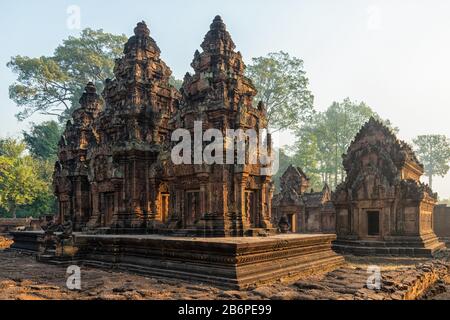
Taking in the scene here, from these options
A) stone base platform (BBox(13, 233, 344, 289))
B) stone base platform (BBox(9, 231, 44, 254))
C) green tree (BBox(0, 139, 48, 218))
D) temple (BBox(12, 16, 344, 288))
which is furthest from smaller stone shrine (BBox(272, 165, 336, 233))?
green tree (BBox(0, 139, 48, 218))

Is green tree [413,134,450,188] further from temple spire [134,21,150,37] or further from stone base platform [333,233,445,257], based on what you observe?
temple spire [134,21,150,37]

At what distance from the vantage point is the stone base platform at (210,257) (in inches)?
300

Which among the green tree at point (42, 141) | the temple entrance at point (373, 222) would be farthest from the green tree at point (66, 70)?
the temple entrance at point (373, 222)

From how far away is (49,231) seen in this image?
12.4 meters

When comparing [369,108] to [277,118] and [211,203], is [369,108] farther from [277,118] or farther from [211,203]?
[211,203]

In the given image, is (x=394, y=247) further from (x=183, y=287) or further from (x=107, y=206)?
(x=107, y=206)

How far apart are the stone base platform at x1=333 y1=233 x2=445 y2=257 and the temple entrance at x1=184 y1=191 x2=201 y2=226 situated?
8.93 m

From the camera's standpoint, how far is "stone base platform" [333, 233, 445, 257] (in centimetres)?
1559

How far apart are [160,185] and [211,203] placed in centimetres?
357

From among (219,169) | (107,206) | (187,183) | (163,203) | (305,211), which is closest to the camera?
(219,169)

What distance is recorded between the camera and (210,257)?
7.92 m

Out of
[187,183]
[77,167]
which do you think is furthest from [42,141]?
[187,183]

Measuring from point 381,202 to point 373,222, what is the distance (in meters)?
1.47
